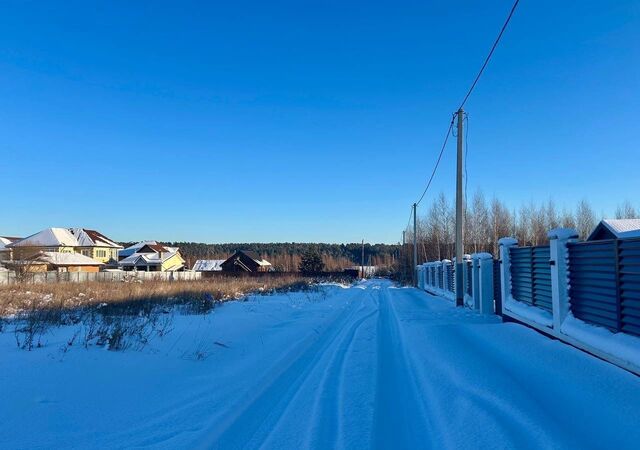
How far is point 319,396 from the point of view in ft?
16.4

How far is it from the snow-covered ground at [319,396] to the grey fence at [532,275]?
69 centimetres

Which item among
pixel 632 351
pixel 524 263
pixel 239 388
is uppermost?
pixel 524 263

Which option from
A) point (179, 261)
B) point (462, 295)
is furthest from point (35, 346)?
point (179, 261)

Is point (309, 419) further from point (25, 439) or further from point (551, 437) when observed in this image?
point (25, 439)

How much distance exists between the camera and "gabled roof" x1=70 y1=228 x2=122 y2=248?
7631 cm

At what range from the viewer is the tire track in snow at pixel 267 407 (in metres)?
3.81

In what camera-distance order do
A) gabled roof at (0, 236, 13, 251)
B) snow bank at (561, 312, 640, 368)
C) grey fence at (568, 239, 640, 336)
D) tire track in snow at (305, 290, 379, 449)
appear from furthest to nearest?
gabled roof at (0, 236, 13, 251) < grey fence at (568, 239, 640, 336) < snow bank at (561, 312, 640, 368) < tire track in snow at (305, 290, 379, 449)

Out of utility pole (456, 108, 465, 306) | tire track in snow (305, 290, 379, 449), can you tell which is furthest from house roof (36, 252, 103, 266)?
tire track in snow (305, 290, 379, 449)

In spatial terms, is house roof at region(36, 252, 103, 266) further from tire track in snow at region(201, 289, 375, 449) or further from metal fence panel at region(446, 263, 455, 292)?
tire track in snow at region(201, 289, 375, 449)

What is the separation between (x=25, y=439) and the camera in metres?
3.70

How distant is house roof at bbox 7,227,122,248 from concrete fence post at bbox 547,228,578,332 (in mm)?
69786

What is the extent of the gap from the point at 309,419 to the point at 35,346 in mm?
4916

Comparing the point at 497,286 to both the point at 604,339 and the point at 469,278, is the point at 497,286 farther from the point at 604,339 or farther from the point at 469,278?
the point at 604,339

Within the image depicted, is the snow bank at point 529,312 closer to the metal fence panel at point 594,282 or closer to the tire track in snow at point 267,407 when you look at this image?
the metal fence panel at point 594,282
